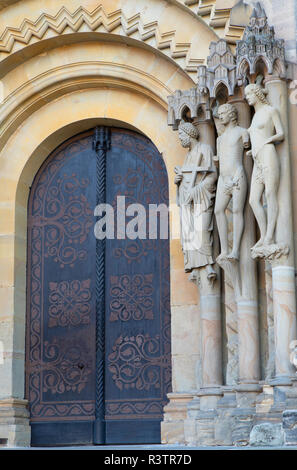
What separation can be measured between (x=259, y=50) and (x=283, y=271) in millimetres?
2261

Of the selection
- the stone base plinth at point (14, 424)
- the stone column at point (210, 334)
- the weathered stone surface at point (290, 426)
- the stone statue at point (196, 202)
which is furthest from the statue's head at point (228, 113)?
the stone base plinth at point (14, 424)

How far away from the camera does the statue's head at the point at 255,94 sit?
10516 millimetres

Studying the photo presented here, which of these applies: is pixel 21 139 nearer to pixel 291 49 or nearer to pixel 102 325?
pixel 102 325

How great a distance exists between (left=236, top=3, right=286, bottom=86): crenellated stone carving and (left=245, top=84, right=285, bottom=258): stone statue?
0.72ft

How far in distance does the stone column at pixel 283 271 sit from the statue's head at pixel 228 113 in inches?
21.9

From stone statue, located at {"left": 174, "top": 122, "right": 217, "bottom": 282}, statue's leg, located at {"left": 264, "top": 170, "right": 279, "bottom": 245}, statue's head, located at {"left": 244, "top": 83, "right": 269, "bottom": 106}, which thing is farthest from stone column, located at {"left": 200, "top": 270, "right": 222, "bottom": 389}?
statue's head, located at {"left": 244, "top": 83, "right": 269, "bottom": 106}

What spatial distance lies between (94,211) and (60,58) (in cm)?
193

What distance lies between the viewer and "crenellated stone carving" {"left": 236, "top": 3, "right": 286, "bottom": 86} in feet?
34.3

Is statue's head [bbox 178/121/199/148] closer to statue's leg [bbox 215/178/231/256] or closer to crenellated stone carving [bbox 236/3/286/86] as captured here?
statue's leg [bbox 215/178/231/256]

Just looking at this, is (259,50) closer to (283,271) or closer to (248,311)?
(283,271)

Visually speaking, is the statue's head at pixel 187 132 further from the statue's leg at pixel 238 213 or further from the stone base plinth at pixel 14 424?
the stone base plinth at pixel 14 424

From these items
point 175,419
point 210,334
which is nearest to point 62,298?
point 175,419

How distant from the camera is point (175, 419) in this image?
1130 cm

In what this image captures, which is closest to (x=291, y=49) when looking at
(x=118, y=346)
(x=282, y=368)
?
(x=282, y=368)
